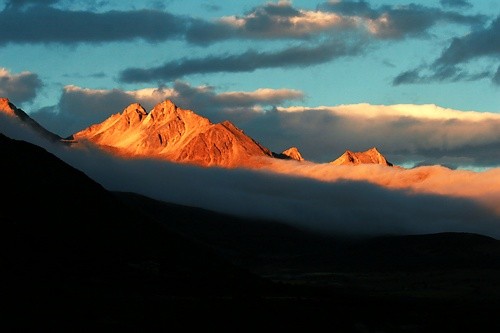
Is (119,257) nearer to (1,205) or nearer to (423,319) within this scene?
(1,205)

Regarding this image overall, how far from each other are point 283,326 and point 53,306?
103 feet

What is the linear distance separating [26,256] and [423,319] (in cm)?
6182

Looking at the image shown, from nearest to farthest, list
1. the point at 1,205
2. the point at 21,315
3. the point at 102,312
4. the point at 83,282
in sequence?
1. the point at 21,315
2. the point at 102,312
3. the point at 83,282
4. the point at 1,205

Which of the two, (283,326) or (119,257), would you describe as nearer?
(283,326)

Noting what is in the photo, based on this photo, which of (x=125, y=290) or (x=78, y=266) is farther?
A: (x=78, y=266)

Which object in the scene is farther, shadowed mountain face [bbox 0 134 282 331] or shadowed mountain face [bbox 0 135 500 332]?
shadowed mountain face [bbox 0 134 282 331]

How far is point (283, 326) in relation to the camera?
142000mm

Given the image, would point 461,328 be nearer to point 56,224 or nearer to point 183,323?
point 183,323

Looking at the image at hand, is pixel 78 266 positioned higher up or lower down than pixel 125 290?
higher up

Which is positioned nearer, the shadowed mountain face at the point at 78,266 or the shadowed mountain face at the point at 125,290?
the shadowed mountain face at the point at 125,290

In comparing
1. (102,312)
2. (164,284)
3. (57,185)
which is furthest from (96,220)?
(102,312)

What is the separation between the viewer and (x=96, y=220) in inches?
7662

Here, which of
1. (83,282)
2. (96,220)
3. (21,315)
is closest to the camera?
(21,315)

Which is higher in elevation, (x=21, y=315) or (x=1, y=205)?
(x=1, y=205)
